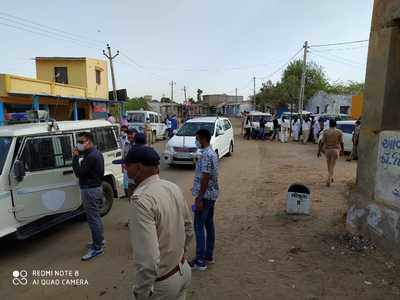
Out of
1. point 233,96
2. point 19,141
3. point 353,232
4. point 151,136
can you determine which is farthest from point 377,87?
point 233,96

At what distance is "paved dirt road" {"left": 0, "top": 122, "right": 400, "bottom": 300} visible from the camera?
3764 mm

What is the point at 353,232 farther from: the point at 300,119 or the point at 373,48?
the point at 300,119

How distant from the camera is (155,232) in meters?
1.92

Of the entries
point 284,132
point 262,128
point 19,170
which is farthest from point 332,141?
point 262,128

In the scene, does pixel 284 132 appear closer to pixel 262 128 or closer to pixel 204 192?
pixel 262 128

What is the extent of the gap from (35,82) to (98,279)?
16.6 metres

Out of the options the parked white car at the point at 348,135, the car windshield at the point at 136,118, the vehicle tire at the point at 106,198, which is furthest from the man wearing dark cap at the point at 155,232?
the car windshield at the point at 136,118

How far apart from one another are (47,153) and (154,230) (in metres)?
3.82

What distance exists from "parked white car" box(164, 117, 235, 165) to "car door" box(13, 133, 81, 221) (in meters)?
5.85

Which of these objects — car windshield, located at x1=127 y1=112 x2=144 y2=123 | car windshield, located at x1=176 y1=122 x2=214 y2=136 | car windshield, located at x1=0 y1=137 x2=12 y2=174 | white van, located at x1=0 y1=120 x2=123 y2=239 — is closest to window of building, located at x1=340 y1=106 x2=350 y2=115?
car windshield, located at x1=127 y1=112 x2=144 y2=123

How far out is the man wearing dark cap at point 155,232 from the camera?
Answer: 6.15 ft

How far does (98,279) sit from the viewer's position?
4.04 metres

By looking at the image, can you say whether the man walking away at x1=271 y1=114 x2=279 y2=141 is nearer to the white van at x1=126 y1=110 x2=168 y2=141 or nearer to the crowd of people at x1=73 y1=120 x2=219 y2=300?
the white van at x1=126 y1=110 x2=168 y2=141

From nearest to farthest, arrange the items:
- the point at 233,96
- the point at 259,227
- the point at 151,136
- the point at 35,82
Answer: the point at 259,227
the point at 35,82
the point at 151,136
the point at 233,96
